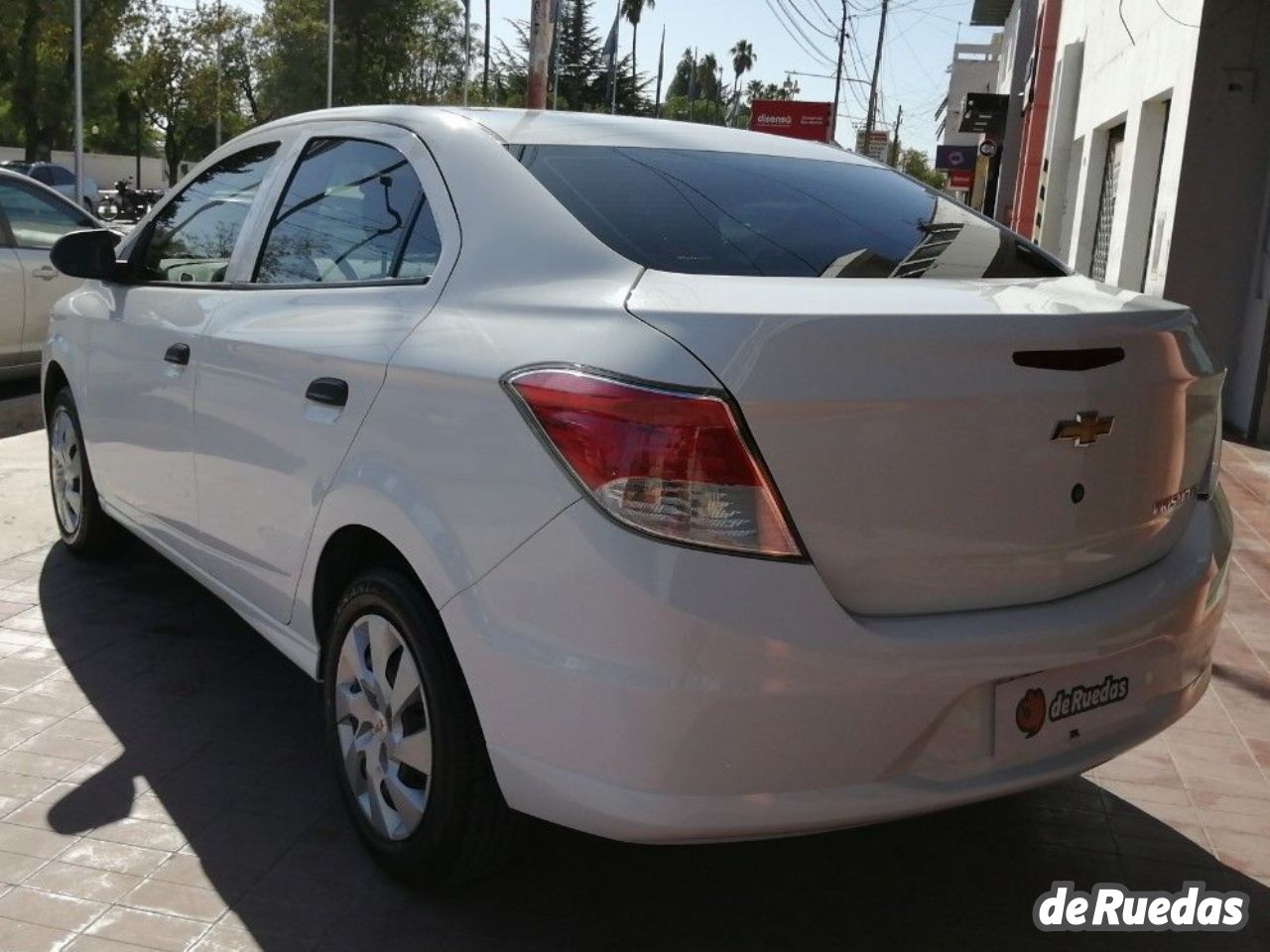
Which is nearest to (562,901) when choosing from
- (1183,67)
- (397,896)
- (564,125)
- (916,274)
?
(397,896)

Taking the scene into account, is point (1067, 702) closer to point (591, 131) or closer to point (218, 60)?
point (591, 131)

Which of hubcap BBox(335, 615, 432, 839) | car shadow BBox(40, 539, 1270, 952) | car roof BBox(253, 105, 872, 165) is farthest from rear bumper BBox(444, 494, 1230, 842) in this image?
car roof BBox(253, 105, 872, 165)

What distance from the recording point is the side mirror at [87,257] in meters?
4.50

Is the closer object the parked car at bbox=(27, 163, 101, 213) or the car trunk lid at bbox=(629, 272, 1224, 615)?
the car trunk lid at bbox=(629, 272, 1224, 615)

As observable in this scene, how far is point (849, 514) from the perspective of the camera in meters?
2.39

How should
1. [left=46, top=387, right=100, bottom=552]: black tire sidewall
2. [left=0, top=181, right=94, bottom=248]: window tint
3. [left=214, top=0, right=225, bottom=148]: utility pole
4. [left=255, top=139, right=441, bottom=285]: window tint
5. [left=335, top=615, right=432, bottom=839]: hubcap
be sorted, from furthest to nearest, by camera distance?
[left=214, top=0, right=225, bottom=148]: utility pole < [left=0, top=181, right=94, bottom=248]: window tint < [left=46, top=387, right=100, bottom=552]: black tire sidewall < [left=255, top=139, right=441, bottom=285]: window tint < [left=335, top=615, right=432, bottom=839]: hubcap

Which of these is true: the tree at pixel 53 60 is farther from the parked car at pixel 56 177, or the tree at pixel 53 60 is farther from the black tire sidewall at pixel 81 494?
the black tire sidewall at pixel 81 494

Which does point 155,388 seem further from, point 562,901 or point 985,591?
point 985,591

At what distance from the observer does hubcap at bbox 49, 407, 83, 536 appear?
5086 mm

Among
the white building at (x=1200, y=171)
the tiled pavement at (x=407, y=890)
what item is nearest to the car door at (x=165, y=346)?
the tiled pavement at (x=407, y=890)

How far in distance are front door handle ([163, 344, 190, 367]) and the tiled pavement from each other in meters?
0.99

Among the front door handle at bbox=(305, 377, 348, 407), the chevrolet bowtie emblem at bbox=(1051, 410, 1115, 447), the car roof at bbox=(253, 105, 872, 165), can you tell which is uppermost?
the car roof at bbox=(253, 105, 872, 165)

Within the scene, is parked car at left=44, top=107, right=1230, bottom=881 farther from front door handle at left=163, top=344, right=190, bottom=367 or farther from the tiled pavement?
front door handle at left=163, top=344, right=190, bottom=367

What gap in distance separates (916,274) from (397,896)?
5.64 ft
